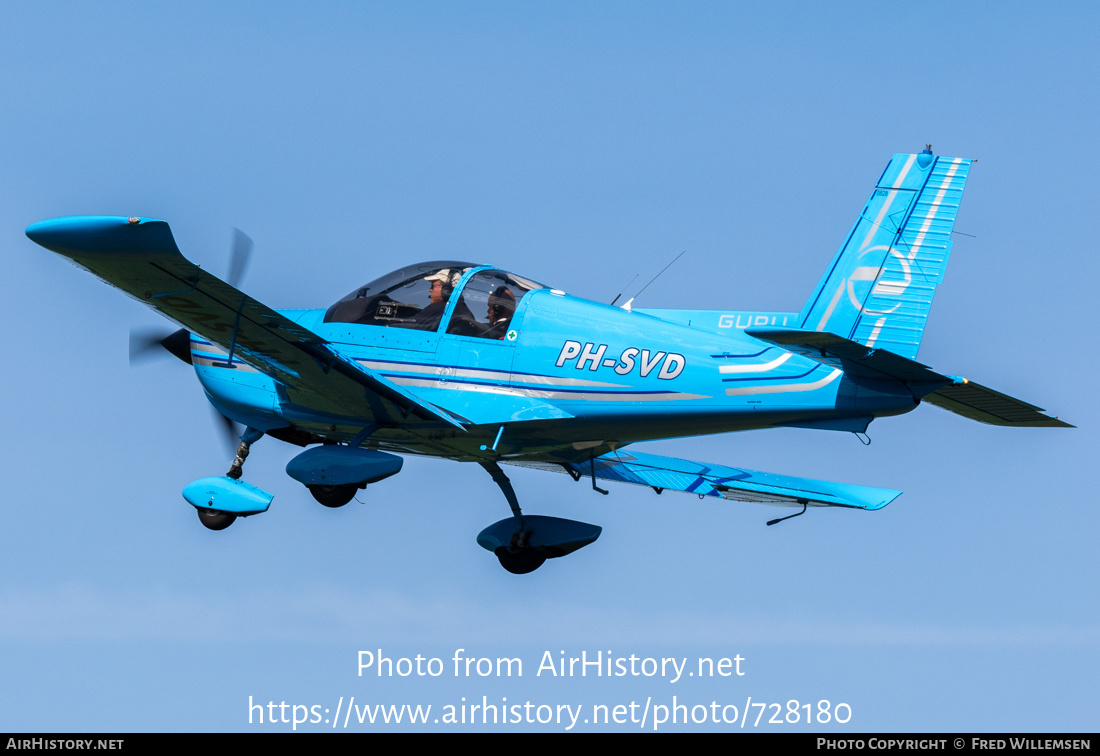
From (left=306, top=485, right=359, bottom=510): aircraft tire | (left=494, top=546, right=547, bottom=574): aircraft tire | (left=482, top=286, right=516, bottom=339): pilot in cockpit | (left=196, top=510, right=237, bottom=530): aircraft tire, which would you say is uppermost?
(left=482, top=286, right=516, bottom=339): pilot in cockpit

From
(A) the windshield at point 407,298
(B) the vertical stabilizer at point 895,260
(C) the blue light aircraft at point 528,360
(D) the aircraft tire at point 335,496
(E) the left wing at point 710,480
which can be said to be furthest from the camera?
(E) the left wing at point 710,480

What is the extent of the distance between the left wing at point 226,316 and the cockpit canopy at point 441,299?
680mm

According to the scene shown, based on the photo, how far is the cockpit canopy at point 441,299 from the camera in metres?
15.0

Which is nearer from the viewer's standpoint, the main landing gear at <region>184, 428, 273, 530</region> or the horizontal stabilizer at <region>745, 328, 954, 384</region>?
the horizontal stabilizer at <region>745, 328, 954, 384</region>

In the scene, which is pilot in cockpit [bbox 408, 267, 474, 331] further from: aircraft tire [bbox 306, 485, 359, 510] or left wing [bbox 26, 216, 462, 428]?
aircraft tire [bbox 306, 485, 359, 510]

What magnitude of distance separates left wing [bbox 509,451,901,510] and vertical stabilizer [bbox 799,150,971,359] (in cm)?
379

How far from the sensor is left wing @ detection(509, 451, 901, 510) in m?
16.8

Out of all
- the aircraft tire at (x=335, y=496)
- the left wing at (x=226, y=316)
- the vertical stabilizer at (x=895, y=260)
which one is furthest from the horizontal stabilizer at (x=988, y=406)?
the aircraft tire at (x=335, y=496)

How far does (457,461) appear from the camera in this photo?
54.5 feet

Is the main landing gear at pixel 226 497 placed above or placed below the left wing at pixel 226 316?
below

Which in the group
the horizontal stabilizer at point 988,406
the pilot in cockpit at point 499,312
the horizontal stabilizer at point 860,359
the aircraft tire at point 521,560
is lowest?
the aircraft tire at point 521,560

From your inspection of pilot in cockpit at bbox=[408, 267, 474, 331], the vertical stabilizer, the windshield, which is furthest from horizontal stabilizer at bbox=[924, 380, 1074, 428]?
the windshield

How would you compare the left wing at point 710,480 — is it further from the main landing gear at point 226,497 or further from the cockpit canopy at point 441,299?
the main landing gear at point 226,497

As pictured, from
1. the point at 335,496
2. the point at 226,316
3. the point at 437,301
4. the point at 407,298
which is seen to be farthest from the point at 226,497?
the point at 437,301
